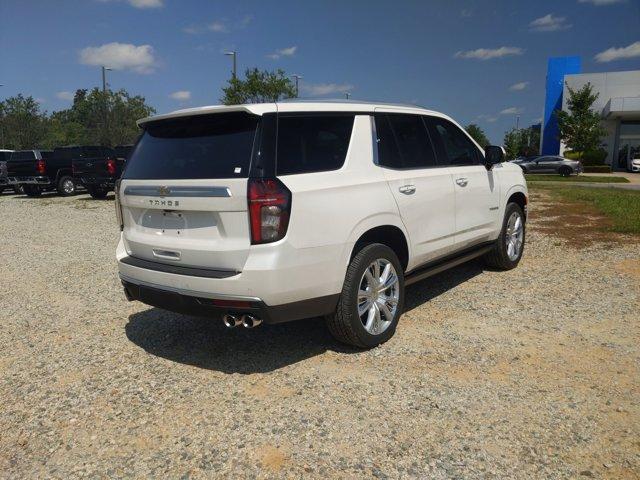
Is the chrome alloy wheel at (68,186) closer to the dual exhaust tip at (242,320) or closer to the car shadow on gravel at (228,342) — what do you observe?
the car shadow on gravel at (228,342)

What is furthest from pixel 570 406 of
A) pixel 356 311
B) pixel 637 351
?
pixel 356 311

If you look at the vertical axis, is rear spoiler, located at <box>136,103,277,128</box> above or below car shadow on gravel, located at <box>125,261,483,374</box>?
above

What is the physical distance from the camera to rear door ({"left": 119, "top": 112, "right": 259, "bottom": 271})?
130 inches

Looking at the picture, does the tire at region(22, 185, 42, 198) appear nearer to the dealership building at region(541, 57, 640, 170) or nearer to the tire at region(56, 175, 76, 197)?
the tire at region(56, 175, 76, 197)

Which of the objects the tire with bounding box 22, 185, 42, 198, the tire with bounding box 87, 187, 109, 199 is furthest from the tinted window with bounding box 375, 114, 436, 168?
the tire with bounding box 22, 185, 42, 198

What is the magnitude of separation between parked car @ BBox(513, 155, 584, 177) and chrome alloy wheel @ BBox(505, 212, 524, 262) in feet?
94.5

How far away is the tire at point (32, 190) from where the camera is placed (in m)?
20.8

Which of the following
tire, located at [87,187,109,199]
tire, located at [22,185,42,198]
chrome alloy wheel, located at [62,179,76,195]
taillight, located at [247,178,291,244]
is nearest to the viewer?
taillight, located at [247,178,291,244]


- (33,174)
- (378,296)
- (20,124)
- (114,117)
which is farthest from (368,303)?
(20,124)

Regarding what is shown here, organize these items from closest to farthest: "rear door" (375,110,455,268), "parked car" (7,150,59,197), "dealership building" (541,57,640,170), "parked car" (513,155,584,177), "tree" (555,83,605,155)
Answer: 1. "rear door" (375,110,455,268)
2. "parked car" (7,150,59,197)
3. "parked car" (513,155,584,177)
4. "tree" (555,83,605,155)
5. "dealership building" (541,57,640,170)

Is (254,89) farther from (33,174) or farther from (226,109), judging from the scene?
(226,109)

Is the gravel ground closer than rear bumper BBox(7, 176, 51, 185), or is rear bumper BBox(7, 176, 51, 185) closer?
the gravel ground

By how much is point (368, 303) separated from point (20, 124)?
194 ft

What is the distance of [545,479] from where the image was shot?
8.05ft
